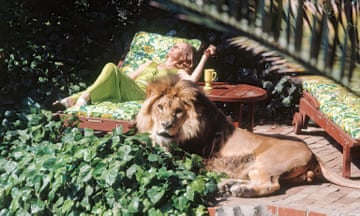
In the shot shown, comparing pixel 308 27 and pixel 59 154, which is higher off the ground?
pixel 308 27

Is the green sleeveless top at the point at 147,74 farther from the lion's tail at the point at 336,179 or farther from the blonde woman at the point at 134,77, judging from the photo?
the lion's tail at the point at 336,179

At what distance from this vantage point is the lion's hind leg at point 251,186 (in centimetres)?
452

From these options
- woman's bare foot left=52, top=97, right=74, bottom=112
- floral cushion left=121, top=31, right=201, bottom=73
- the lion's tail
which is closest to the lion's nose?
the lion's tail

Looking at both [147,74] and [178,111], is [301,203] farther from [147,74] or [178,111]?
[147,74]

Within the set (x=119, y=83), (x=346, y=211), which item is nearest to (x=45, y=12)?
(x=119, y=83)

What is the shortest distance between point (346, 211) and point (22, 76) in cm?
397

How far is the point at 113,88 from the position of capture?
6336 millimetres

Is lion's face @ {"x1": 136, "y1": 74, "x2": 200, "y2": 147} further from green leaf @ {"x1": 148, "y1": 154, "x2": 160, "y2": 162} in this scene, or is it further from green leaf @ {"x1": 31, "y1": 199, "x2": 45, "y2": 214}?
green leaf @ {"x1": 31, "y1": 199, "x2": 45, "y2": 214}

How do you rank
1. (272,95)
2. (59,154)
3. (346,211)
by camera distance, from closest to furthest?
(346,211) < (59,154) < (272,95)

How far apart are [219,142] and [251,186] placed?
535mm

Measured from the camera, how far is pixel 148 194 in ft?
14.4

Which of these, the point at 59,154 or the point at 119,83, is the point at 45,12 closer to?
the point at 119,83

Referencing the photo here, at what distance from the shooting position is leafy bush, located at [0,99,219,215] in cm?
439

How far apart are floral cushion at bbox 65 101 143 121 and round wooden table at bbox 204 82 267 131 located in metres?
0.66
